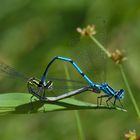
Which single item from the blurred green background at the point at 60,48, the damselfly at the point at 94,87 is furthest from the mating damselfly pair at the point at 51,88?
the blurred green background at the point at 60,48

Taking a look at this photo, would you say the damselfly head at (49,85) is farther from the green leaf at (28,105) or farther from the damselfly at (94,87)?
the green leaf at (28,105)

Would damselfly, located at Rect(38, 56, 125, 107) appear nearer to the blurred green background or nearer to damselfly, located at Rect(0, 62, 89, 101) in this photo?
damselfly, located at Rect(0, 62, 89, 101)

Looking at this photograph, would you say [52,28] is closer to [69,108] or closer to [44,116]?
[44,116]

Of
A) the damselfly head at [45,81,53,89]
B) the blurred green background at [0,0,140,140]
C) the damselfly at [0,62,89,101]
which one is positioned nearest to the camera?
the damselfly at [0,62,89,101]

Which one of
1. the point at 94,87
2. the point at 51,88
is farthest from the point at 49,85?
the point at 94,87

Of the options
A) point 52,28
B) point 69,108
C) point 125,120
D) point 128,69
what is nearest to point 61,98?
point 69,108

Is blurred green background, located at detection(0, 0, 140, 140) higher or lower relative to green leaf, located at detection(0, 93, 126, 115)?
higher

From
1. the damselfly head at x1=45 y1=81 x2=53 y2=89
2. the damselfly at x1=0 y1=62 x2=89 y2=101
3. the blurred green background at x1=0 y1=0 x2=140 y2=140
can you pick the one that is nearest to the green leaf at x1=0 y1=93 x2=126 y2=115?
the damselfly at x1=0 y1=62 x2=89 y2=101
